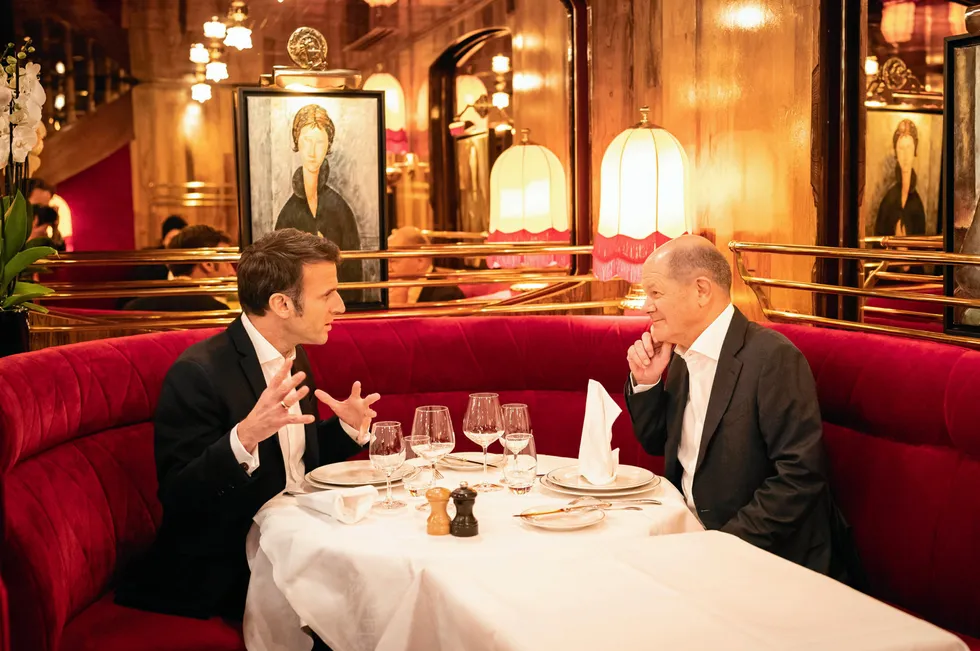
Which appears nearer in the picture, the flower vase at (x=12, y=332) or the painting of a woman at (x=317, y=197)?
the flower vase at (x=12, y=332)

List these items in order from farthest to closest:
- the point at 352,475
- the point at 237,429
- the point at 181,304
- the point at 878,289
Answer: the point at 181,304 → the point at 878,289 → the point at 352,475 → the point at 237,429

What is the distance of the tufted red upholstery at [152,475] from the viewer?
2100 millimetres

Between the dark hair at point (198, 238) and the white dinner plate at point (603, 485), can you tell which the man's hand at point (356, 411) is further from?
the dark hair at point (198, 238)

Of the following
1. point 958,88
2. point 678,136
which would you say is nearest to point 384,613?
point 958,88

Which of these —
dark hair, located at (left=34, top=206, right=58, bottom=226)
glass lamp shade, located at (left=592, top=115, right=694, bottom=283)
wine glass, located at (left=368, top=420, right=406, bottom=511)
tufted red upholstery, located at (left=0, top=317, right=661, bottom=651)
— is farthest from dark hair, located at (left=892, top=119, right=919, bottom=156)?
dark hair, located at (left=34, top=206, right=58, bottom=226)

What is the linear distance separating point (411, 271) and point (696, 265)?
4.07 meters

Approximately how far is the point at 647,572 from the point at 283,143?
2787 mm

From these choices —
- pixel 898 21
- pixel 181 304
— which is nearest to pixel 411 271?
pixel 181 304

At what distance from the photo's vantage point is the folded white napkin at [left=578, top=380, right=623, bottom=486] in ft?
7.32

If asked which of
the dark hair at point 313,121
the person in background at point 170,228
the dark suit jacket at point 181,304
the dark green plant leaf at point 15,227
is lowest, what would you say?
the dark suit jacket at point 181,304

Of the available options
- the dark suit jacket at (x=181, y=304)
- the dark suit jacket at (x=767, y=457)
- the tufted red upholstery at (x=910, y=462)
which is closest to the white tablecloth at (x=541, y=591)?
the dark suit jacket at (x=767, y=457)

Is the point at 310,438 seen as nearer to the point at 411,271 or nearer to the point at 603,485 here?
the point at 603,485

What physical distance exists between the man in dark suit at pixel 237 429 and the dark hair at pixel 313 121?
4.65 ft

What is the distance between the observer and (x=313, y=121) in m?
3.93
